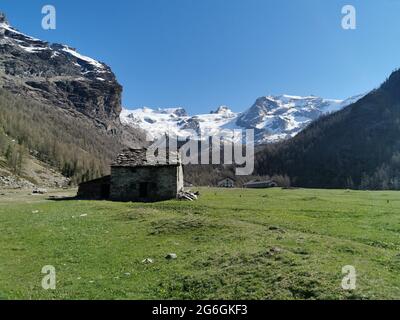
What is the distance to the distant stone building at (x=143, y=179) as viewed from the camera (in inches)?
2264

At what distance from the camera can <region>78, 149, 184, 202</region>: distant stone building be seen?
57500 millimetres

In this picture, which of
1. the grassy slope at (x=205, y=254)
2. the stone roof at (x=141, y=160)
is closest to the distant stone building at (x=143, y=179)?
the stone roof at (x=141, y=160)

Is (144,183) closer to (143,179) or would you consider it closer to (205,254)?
(143,179)

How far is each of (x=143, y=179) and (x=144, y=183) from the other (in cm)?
64

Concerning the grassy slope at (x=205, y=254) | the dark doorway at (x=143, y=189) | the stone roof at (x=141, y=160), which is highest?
the stone roof at (x=141, y=160)

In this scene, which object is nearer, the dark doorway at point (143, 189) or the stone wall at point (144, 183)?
the stone wall at point (144, 183)

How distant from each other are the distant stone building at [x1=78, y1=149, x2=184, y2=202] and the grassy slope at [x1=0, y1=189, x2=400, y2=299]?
15908 mm

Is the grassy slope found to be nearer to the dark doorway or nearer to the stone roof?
the dark doorway

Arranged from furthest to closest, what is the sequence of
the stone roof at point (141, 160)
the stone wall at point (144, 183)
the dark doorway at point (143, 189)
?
the stone roof at point (141, 160) < the dark doorway at point (143, 189) < the stone wall at point (144, 183)

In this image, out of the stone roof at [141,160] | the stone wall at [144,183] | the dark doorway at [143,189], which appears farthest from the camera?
the stone roof at [141,160]

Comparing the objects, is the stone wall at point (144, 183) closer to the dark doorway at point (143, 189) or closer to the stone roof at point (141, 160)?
the dark doorway at point (143, 189)

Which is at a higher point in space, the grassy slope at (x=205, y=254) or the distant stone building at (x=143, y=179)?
the distant stone building at (x=143, y=179)

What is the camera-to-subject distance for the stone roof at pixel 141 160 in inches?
2314

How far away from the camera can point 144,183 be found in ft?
193
